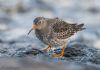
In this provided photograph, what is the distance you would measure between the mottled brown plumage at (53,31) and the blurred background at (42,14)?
3.32 meters

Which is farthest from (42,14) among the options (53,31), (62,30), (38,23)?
(38,23)

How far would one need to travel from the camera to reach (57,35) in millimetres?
12133

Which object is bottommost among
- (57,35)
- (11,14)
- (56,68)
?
(56,68)

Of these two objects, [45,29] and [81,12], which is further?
[81,12]

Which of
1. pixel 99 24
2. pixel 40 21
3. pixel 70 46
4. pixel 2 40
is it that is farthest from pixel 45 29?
pixel 99 24

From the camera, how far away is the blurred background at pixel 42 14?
55.2 feet

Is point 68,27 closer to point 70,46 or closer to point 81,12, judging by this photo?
point 70,46

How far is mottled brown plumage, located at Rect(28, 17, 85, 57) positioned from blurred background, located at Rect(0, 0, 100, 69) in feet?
10.9

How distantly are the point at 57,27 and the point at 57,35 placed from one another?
22cm

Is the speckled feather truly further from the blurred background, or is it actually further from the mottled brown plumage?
the blurred background

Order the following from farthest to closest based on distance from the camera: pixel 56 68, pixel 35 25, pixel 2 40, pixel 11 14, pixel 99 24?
pixel 11 14, pixel 99 24, pixel 2 40, pixel 35 25, pixel 56 68

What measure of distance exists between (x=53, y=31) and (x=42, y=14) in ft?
28.4

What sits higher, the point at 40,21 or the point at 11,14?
the point at 11,14

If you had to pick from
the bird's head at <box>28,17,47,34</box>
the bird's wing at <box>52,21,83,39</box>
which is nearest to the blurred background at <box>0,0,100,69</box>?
the bird's wing at <box>52,21,83,39</box>
